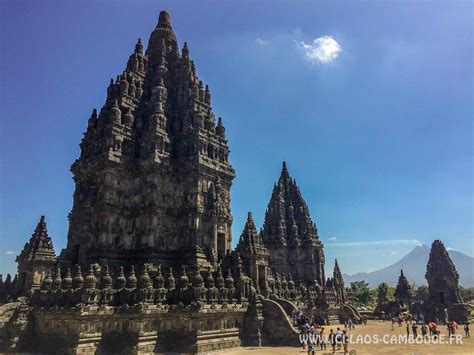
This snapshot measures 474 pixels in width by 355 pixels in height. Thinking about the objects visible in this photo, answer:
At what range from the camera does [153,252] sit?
35562 millimetres

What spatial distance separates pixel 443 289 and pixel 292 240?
958 inches

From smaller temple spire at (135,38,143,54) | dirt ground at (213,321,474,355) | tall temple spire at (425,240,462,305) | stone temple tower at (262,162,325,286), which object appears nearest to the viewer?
dirt ground at (213,321,474,355)

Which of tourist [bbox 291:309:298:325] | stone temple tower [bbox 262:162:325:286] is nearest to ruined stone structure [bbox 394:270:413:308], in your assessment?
stone temple tower [bbox 262:162:325:286]

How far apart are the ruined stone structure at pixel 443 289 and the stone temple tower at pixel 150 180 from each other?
3787 centimetres

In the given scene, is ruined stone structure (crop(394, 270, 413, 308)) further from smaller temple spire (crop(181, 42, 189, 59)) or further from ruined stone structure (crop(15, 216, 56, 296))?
ruined stone structure (crop(15, 216, 56, 296))

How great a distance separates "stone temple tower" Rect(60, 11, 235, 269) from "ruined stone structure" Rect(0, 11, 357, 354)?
0.41ft

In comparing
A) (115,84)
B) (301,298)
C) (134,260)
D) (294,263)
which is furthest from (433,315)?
(115,84)

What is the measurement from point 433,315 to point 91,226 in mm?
50960

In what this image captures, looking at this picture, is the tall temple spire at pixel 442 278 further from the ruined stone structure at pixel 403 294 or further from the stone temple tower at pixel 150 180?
the stone temple tower at pixel 150 180

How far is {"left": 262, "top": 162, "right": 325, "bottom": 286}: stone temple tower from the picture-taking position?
6144cm

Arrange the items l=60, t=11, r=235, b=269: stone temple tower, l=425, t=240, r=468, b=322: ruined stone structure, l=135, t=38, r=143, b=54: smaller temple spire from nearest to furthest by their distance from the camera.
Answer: l=60, t=11, r=235, b=269: stone temple tower
l=135, t=38, r=143, b=54: smaller temple spire
l=425, t=240, r=468, b=322: ruined stone structure

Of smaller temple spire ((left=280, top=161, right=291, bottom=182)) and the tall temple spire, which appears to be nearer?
the tall temple spire

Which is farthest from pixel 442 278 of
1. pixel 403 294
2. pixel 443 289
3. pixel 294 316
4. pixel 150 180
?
pixel 150 180

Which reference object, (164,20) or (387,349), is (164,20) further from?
(387,349)
